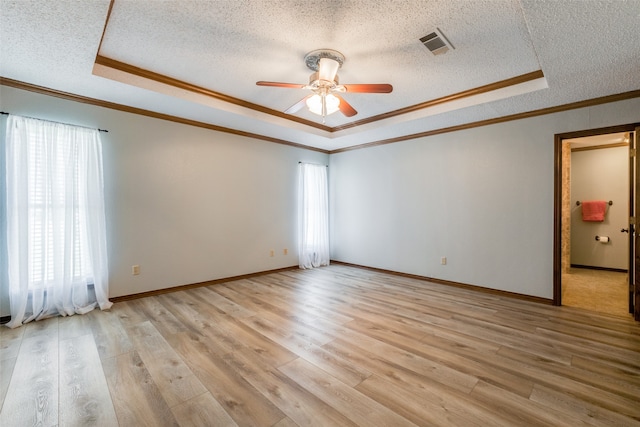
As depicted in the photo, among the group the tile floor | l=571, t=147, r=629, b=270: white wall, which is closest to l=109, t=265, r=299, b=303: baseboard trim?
the tile floor

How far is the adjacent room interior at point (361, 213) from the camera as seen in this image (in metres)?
1.83

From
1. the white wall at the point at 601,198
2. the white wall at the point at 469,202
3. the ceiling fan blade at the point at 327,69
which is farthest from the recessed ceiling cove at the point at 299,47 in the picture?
the white wall at the point at 601,198

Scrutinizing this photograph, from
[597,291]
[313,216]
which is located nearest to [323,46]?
[313,216]

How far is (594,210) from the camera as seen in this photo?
17.8 feet

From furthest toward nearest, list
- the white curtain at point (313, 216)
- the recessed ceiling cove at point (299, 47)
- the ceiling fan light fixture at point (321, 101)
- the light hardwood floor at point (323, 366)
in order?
1. the white curtain at point (313, 216)
2. the ceiling fan light fixture at point (321, 101)
3. the recessed ceiling cove at point (299, 47)
4. the light hardwood floor at point (323, 366)

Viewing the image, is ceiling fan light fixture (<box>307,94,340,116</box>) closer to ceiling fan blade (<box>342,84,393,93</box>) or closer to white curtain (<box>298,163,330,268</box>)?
ceiling fan blade (<box>342,84,393,93</box>)

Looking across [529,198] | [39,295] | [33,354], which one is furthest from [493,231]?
[39,295]

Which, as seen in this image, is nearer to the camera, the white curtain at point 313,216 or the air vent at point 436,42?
the air vent at point 436,42

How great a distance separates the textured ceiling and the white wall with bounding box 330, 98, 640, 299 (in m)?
0.43

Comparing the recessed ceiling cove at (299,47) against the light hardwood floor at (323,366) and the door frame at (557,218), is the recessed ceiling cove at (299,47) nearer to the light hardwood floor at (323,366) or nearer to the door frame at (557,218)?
the door frame at (557,218)

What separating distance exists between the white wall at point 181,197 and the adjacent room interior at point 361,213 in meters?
0.03

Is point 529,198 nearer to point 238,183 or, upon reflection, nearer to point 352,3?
point 352,3

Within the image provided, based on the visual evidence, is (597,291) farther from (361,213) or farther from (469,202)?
(361,213)

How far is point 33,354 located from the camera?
7.50 ft
